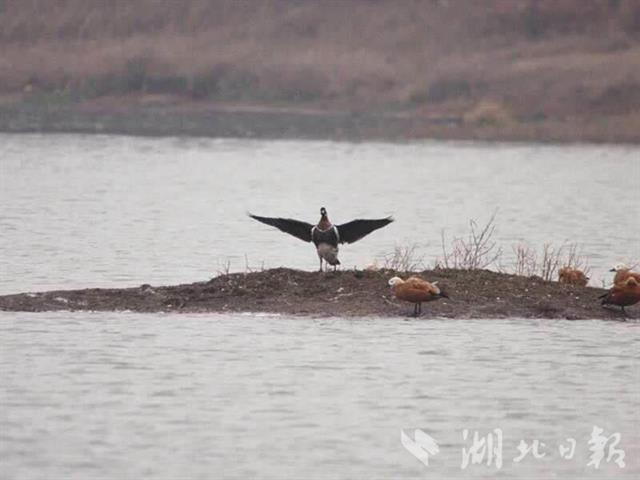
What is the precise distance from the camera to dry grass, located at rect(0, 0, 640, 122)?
7969cm

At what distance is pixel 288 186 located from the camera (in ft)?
192

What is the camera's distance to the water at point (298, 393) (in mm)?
15953

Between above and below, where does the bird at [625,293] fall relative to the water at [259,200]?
below

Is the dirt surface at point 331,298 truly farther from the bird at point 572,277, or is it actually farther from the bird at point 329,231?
the bird at point 572,277

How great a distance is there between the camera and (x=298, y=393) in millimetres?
18625

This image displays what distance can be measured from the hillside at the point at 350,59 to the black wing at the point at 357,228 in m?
55.8

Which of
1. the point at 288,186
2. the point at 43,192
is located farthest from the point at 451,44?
the point at 43,192

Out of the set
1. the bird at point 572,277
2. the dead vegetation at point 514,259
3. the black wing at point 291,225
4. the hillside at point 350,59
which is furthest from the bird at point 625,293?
the hillside at point 350,59

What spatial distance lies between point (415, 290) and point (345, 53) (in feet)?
224

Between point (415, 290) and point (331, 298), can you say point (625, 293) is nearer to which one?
point (415, 290)

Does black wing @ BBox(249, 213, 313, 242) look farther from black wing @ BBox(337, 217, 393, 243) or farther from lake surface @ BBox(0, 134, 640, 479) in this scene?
lake surface @ BBox(0, 134, 640, 479)

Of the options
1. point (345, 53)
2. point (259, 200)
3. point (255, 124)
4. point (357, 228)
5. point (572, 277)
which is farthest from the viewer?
point (345, 53)

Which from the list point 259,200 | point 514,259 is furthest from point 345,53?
point 514,259

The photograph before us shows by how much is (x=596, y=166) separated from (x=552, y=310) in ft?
156
